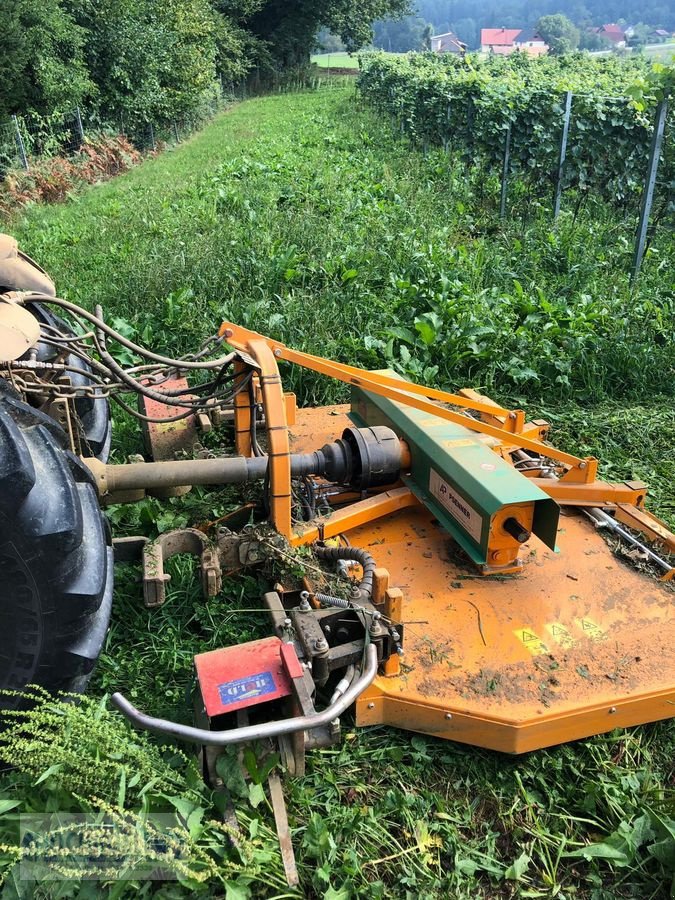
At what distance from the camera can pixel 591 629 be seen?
2.93 meters

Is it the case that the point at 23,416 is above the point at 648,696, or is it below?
above

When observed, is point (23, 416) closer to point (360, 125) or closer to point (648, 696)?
point (648, 696)

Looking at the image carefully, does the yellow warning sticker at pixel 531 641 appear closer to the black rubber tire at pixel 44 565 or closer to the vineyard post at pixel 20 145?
the black rubber tire at pixel 44 565

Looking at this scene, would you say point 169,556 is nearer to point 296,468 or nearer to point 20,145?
point 296,468

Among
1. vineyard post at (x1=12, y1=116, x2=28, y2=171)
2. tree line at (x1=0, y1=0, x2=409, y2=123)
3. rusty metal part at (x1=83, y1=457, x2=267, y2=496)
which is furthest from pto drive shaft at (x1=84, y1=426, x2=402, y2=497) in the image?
tree line at (x1=0, y1=0, x2=409, y2=123)

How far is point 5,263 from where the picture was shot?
3.46 m

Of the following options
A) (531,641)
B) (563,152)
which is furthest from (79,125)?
(531,641)

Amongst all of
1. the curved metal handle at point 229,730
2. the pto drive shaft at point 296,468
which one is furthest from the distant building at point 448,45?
the curved metal handle at point 229,730

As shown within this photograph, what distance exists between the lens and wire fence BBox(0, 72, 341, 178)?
1456 cm

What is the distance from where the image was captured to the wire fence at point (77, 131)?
14.6 meters

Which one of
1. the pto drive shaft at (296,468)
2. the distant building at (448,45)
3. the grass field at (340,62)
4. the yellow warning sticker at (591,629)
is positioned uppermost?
the distant building at (448,45)

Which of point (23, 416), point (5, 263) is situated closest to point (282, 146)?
point (5, 263)

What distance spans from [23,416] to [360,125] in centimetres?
1948

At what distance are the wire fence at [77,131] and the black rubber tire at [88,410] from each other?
468 inches
